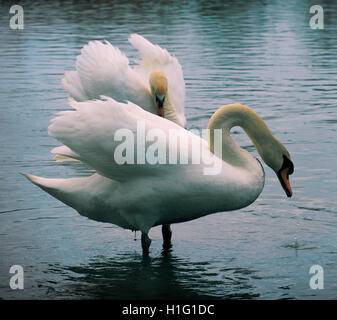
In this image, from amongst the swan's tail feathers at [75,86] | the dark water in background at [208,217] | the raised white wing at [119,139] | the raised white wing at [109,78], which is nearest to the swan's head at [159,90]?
the raised white wing at [109,78]

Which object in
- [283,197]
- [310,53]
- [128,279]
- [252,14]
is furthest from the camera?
[252,14]

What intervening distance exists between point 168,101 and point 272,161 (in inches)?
125

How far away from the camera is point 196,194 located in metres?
6.00

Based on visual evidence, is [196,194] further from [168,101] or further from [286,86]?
[286,86]

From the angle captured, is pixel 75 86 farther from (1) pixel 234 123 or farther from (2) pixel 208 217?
(1) pixel 234 123

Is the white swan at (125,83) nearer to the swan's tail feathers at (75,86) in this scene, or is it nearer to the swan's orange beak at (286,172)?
the swan's tail feathers at (75,86)

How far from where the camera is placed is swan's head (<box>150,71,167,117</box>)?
9.32 metres

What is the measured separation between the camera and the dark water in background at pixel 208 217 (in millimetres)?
6074

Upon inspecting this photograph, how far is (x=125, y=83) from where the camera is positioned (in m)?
9.64

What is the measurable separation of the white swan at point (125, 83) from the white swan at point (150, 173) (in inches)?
115

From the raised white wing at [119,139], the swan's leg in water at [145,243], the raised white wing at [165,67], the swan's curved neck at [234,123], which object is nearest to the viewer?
the raised white wing at [119,139]

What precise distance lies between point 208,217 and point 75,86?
3222 mm

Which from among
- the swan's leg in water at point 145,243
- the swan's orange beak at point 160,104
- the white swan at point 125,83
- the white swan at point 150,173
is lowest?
the swan's leg in water at point 145,243
